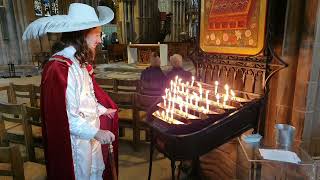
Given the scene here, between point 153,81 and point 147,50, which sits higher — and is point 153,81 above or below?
below

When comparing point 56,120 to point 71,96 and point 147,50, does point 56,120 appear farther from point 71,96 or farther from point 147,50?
point 147,50

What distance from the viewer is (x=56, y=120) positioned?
6.10ft

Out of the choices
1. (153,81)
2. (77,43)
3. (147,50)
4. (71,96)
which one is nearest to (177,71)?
(153,81)

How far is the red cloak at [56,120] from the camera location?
1804 mm

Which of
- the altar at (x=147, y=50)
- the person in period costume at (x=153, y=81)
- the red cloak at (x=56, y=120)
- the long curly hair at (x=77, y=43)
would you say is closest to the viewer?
the red cloak at (x=56, y=120)

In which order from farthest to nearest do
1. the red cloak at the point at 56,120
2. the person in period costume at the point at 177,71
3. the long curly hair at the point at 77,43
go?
the person in period costume at the point at 177,71 < the long curly hair at the point at 77,43 < the red cloak at the point at 56,120

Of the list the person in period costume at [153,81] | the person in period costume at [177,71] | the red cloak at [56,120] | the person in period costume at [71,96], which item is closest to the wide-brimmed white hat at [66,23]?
the person in period costume at [71,96]

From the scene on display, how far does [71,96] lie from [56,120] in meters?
0.21

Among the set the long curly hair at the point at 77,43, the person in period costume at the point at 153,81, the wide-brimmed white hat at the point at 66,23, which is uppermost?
the wide-brimmed white hat at the point at 66,23

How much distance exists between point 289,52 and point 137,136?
2.49m

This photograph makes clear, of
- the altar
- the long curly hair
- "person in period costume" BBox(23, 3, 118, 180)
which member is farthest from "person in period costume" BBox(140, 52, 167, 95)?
the altar

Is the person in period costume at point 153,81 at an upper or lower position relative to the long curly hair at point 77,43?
lower

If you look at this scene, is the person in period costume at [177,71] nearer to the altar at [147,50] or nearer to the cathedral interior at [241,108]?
the cathedral interior at [241,108]

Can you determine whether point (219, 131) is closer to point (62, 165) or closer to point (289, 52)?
point (289, 52)
